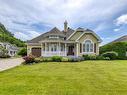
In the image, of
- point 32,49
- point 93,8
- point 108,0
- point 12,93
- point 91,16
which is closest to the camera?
point 12,93

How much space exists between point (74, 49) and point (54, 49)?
4399 millimetres

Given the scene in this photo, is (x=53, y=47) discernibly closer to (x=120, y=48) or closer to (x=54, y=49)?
(x=54, y=49)

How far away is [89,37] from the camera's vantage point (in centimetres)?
3459

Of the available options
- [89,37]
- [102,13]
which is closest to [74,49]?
[89,37]

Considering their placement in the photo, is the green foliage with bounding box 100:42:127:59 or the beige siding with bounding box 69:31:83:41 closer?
the green foliage with bounding box 100:42:127:59

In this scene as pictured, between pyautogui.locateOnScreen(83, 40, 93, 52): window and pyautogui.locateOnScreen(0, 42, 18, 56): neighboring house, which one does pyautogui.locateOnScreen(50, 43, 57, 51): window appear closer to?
pyautogui.locateOnScreen(83, 40, 93, 52): window

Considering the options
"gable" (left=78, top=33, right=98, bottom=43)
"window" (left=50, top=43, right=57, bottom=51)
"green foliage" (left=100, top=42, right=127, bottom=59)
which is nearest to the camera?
"green foliage" (left=100, top=42, right=127, bottom=59)

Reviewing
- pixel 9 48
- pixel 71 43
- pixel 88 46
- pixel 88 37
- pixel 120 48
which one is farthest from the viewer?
pixel 9 48

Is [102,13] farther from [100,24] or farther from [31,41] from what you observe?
[31,41]

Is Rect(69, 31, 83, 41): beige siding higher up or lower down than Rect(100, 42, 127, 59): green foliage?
higher up

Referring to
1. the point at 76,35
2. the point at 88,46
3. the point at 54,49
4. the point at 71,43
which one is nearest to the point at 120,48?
the point at 88,46

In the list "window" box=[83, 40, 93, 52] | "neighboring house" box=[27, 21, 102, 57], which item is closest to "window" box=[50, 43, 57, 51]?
"neighboring house" box=[27, 21, 102, 57]

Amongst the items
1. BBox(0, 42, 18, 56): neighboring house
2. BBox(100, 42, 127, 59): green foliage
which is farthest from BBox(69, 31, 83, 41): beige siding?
BBox(0, 42, 18, 56): neighboring house

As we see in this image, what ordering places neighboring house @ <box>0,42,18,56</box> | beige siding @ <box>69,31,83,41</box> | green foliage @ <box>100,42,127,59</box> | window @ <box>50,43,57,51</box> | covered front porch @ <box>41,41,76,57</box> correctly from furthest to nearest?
neighboring house @ <box>0,42,18,56</box> → beige siding @ <box>69,31,83,41</box> → window @ <box>50,43,57,51</box> → covered front porch @ <box>41,41,76,57</box> → green foliage @ <box>100,42,127,59</box>
